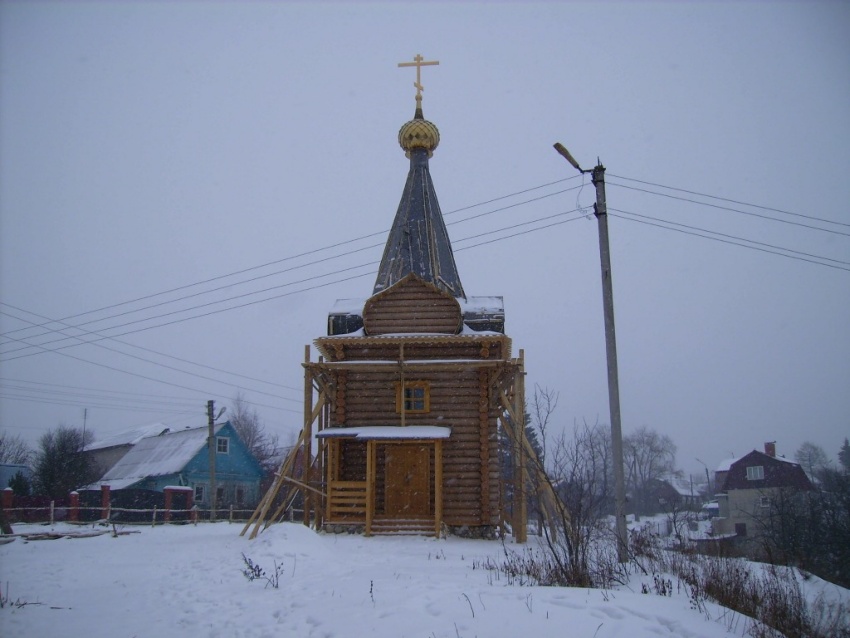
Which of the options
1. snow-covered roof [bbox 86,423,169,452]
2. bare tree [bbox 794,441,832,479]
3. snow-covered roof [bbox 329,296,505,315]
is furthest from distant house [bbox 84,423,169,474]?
bare tree [bbox 794,441,832,479]

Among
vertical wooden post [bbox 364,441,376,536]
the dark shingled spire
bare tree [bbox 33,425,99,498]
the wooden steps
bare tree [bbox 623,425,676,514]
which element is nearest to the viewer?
vertical wooden post [bbox 364,441,376,536]

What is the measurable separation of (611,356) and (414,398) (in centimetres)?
733

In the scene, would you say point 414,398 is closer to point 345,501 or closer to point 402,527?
point 345,501

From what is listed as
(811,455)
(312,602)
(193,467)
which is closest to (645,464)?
(811,455)

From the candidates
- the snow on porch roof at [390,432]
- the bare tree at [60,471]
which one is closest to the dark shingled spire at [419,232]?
the snow on porch roof at [390,432]

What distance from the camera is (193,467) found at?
114 ft

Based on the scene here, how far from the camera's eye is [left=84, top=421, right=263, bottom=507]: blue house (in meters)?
34.1

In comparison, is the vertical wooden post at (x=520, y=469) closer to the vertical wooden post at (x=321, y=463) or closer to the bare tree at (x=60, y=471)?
the vertical wooden post at (x=321, y=463)

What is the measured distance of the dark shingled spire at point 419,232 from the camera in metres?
19.3

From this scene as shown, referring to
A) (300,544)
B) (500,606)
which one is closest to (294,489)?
(300,544)

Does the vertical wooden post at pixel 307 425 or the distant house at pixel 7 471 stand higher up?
the vertical wooden post at pixel 307 425

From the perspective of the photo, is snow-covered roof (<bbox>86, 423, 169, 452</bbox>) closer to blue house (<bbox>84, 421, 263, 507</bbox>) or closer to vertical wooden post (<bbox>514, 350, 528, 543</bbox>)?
blue house (<bbox>84, 421, 263, 507</bbox>)

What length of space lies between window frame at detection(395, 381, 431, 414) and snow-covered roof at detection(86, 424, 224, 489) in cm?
2119

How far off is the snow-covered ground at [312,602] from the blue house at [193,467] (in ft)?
78.4
